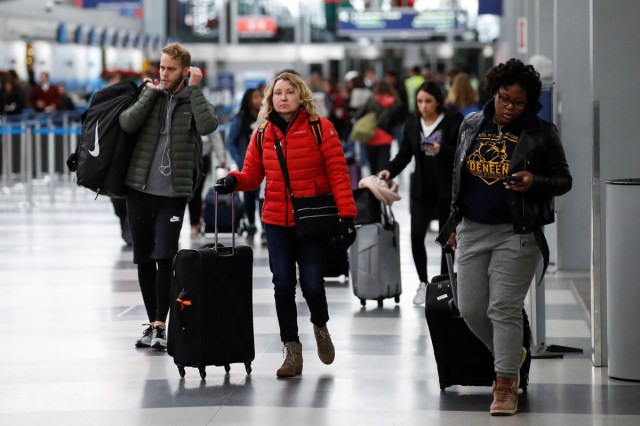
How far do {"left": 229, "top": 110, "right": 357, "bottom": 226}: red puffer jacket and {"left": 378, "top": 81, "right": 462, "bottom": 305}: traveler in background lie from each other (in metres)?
2.35

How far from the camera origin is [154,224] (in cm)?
808

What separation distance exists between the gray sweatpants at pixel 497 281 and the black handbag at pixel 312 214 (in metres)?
0.99

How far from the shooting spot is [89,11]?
148ft

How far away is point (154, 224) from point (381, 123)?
33.8 feet

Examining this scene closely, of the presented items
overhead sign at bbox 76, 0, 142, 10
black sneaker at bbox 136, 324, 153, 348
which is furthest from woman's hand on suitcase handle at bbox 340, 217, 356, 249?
overhead sign at bbox 76, 0, 142, 10

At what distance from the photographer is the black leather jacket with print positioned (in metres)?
6.11

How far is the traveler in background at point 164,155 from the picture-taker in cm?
793

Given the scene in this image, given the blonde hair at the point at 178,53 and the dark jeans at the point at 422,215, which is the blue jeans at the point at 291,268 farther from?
the dark jeans at the point at 422,215

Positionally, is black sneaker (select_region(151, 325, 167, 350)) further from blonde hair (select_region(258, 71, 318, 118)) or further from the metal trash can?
the metal trash can

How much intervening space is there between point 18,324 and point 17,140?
16.2 m

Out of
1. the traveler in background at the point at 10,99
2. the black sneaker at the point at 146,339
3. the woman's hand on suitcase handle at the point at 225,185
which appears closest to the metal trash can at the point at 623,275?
the woman's hand on suitcase handle at the point at 225,185

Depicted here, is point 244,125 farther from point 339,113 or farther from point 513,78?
point 339,113

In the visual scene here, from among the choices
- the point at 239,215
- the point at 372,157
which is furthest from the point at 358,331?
the point at 372,157

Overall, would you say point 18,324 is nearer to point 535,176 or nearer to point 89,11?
point 535,176
